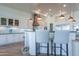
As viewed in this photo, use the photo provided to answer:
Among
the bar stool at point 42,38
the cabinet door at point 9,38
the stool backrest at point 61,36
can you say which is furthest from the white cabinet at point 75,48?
the cabinet door at point 9,38

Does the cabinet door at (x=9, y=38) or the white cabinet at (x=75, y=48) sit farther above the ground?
the cabinet door at (x=9, y=38)

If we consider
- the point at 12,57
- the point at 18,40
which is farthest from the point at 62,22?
the point at 12,57

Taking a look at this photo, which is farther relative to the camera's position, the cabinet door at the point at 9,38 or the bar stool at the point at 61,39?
the bar stool at the point at 61,39

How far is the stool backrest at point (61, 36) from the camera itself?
440 centimetres

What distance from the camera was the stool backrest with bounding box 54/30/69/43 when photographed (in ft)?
14.4

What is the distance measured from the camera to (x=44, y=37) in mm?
4859

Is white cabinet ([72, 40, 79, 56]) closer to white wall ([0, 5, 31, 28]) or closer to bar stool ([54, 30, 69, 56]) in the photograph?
bar stool ([54, 30, 69, 56])

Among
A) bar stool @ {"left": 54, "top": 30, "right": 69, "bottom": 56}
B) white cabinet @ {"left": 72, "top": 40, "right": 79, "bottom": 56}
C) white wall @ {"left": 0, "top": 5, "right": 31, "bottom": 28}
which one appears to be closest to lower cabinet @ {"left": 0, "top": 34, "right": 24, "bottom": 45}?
white wall @ {"left": 0, "top": 5, "right": 31, "bottom": 28}

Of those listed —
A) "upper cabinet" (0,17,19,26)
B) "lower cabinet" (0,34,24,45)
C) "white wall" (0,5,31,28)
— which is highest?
"white wall" (0,5,31,28)

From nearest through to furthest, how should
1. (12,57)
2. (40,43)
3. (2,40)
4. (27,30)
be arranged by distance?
(12,57) < (2,40) < (27,30) < (40,43)

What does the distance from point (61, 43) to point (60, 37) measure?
18 centimetres

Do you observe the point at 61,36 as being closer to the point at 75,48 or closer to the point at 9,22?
the point at 75,48

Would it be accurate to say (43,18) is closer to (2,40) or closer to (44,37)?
(44,37)

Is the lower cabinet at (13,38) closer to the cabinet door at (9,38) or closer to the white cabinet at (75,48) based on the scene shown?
the cabinet door at (9,38)
